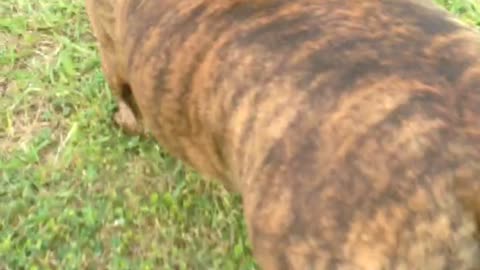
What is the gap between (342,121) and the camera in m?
1.55

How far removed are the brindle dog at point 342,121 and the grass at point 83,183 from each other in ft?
2.45

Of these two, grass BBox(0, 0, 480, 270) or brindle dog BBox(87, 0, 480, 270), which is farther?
grass BBox(0, 0, 480, 270)

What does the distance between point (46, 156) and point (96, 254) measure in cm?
45

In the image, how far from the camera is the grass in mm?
2672

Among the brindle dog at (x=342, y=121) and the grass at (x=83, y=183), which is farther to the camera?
the grass at (x=83, y=183)

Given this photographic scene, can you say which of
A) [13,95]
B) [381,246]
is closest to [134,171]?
[13,95]

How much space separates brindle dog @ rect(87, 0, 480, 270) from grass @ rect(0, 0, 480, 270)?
75 cm

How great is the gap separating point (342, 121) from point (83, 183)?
4.84 feet

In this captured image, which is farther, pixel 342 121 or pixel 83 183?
pixel 83 183

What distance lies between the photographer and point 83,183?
2.85m

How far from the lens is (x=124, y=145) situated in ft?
9.59

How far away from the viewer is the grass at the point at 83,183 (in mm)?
2672

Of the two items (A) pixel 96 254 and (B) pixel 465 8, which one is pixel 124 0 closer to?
(A) pixel 96 254

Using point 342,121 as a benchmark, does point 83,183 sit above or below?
below
